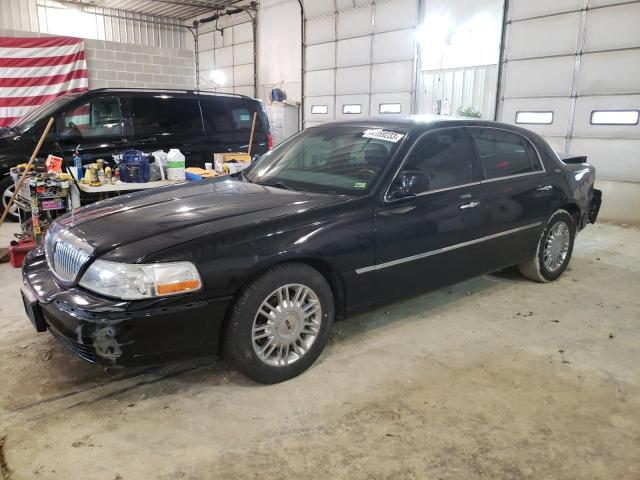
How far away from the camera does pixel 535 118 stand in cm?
843

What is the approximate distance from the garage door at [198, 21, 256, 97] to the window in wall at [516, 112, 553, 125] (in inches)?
337

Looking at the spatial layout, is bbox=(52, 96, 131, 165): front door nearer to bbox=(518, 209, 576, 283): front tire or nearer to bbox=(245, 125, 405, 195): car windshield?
bbox=(245, 125, 405, 195): car windshield

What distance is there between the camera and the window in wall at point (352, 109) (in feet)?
37.9

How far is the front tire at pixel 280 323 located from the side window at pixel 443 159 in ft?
3.22

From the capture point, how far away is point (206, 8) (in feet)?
50.2

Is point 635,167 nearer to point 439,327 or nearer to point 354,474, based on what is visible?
point 439,327

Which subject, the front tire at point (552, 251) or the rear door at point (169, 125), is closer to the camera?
the front tire at point (552, 251)

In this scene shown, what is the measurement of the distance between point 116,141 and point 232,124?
1.60 metres

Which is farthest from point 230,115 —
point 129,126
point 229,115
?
point 129,126

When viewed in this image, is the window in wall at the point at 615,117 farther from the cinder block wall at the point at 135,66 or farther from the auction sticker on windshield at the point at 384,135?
the cinder block wall at the point at 135,66

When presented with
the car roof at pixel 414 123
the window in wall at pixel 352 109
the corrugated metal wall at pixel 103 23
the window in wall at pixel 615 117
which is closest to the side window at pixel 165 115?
the car roof at pixel 414 123

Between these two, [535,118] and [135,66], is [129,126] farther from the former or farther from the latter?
[135,66]

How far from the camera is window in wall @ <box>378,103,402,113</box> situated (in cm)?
1066

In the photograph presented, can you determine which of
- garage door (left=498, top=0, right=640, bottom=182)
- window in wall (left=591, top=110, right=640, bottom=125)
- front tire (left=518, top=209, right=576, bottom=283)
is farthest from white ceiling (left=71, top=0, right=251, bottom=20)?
front tire (left=518, top=209, right=576, bottom=283)
